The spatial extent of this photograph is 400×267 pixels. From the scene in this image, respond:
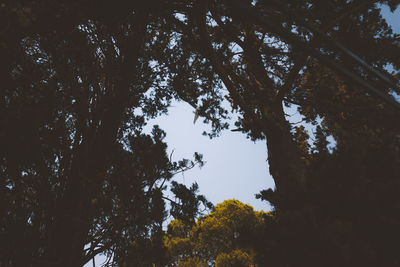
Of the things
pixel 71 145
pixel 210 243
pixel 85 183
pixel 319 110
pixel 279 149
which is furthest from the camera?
pixel 210 243

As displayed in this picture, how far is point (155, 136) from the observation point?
6.05 metres

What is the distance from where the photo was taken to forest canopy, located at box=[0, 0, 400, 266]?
6.23ft

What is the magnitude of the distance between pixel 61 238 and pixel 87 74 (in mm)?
3241

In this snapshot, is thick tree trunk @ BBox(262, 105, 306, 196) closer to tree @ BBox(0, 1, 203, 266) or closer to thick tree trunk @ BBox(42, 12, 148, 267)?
tree @ BBox(0, 1, 203, 266)

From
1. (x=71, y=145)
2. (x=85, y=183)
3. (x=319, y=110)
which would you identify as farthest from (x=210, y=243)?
(x=85, y=183)

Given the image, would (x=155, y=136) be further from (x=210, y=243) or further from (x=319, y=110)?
(x=210, y=243)

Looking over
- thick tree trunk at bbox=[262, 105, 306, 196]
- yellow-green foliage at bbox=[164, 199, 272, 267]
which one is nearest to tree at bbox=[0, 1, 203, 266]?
thick tree trunk at bbox=[262, 105, 306, 196]

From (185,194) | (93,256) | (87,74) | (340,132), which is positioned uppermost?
(87,74)

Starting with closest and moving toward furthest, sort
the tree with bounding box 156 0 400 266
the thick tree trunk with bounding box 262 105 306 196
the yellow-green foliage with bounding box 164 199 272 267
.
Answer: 1. the tree with bounding box 156 0 400 266
2. the thick tree trunk with bounding box 262 105 306 196
3. the yellow-green foliage with bounding box 164 199 272 267

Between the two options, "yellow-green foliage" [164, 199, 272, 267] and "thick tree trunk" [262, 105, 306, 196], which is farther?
"yellow-green foliage" [164, 199, 272, 267]

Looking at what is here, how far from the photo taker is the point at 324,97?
6508 millimetres

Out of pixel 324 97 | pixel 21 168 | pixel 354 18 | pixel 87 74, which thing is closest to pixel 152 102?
pixel 87 74

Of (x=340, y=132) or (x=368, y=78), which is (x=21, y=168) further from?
(x=368, y=78)

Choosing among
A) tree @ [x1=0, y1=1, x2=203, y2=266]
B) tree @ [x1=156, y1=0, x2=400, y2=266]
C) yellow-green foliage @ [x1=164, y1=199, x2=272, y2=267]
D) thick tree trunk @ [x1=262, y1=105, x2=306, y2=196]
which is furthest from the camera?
yellow-green foliage @ [x1=164, y1=199, x2=272, y2=267]
